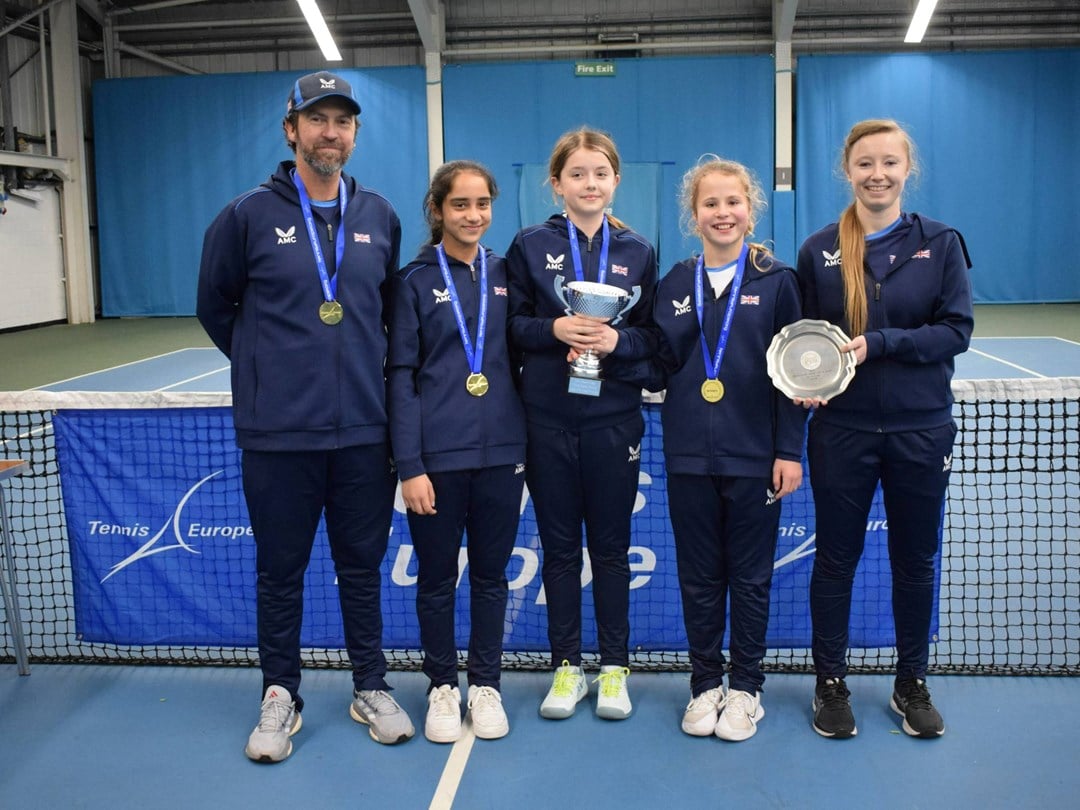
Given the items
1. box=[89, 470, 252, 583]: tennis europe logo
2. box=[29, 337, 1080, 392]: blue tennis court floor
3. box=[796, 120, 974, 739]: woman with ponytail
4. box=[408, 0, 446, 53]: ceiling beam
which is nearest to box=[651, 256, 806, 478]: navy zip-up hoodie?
box=[796, 120, 974, 739]: woman with ponytail

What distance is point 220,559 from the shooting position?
3.67 m

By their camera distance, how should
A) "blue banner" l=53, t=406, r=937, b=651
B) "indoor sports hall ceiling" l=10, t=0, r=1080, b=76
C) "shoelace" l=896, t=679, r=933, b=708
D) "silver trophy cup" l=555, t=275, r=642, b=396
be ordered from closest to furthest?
"silver trophy cup" l=555, t=275, r=642, b=396, "shoelace" l=896, t=679, r=933, b=708, "blue banner" l=53, t=406, r=937, b=651, "indoor sports hall ceiling" l=10, t=0, r=1080, b=76

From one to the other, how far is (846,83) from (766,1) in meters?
2.08

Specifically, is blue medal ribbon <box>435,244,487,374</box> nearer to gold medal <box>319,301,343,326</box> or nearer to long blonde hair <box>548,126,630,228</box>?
gold medal <box>319,301,343,326</box>

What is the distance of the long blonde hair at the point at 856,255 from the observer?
9.30 feet

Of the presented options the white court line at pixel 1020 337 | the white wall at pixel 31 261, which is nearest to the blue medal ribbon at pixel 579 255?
the white court line at pixel 1020 337

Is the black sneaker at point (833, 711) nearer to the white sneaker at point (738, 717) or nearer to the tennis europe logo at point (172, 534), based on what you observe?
the white sneaker at point (738, 717)

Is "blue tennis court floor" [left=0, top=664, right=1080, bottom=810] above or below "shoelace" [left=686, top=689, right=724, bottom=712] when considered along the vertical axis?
below

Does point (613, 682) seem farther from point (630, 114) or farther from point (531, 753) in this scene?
point (630, 114)

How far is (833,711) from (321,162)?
221 centimetres

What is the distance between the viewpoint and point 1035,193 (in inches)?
690

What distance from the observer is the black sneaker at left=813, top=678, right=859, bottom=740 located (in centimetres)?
294

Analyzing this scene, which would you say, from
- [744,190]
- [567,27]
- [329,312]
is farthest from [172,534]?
[567,27]

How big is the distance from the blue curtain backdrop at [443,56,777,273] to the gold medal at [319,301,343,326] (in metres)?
14.5
